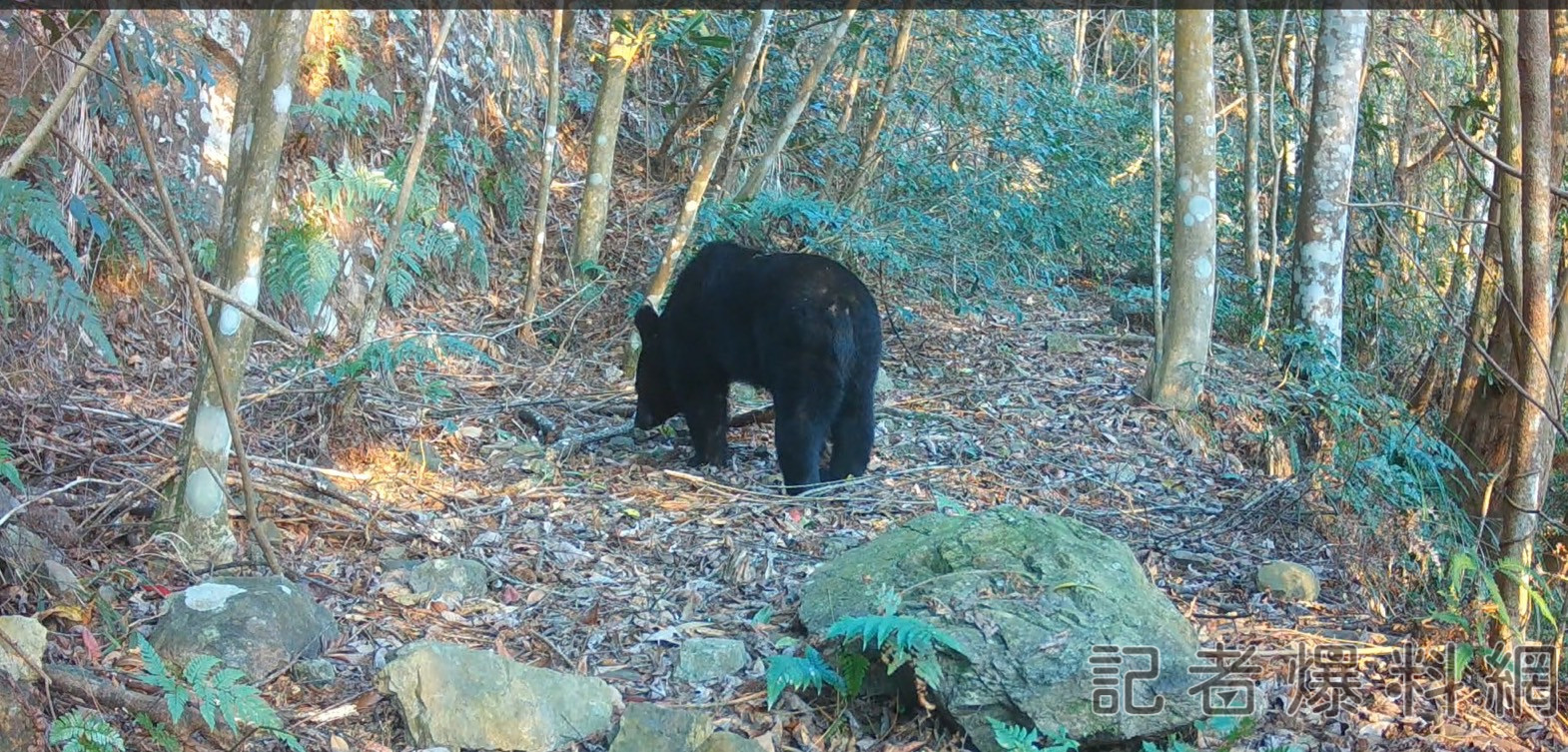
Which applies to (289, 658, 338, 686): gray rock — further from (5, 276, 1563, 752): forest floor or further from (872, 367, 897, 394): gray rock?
(872, 367, 897, 394): gray rock

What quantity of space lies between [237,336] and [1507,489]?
504 centimetres

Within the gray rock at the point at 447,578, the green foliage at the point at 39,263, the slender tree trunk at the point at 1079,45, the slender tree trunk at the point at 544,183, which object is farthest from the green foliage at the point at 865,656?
the slender tree trunk at the point at 1079,45

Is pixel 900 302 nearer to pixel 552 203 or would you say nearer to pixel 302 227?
pixel 552 203

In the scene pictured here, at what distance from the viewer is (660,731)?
4.17 m

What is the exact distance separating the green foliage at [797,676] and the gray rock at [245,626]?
1695 mm

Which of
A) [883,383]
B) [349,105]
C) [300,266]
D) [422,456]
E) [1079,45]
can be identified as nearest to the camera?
[422,456]

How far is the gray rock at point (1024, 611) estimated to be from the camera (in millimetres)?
4234

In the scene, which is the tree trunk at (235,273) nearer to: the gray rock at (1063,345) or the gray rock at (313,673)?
the gray rock at (313,673)

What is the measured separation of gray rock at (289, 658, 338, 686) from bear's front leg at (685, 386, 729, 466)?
3.69 meters

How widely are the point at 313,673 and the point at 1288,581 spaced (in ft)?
13.7

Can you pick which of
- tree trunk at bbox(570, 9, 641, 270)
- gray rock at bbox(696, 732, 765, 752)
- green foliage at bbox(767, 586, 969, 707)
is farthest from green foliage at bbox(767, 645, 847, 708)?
tree trunk at bbox(570, 9, 641, 270)

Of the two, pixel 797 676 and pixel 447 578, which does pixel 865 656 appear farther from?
pixel 447 578

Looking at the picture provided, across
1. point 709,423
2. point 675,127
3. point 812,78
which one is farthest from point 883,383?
point 675,127

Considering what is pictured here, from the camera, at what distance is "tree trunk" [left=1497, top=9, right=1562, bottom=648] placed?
4266 mm
